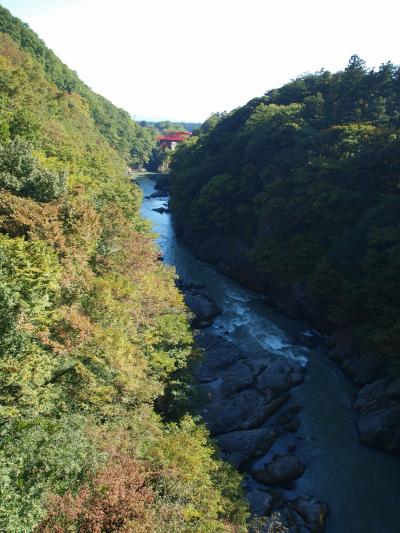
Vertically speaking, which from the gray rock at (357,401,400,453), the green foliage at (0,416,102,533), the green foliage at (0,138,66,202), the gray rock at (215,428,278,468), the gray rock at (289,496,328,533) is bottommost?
the gray rock at (215,428,278,468)

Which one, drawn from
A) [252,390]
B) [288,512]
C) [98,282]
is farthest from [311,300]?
[98,282]

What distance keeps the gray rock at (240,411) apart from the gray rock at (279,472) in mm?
2959

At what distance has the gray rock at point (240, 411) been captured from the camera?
22.6 meters

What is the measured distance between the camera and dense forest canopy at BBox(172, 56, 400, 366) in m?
28.3

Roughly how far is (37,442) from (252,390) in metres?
16.9

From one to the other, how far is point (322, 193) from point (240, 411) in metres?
21.2

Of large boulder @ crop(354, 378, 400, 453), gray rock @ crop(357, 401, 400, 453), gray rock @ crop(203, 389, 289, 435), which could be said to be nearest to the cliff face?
large boulder @ crop(354, 378, 400, 453)

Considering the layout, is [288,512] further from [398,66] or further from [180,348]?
[398,66]

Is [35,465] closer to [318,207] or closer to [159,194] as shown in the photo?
[318,207]

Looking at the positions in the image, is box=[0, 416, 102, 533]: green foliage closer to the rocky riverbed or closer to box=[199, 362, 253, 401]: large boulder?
the rocky riverbed

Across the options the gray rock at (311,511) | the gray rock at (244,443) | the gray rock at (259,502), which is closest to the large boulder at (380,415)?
the gray rock at (244,443)

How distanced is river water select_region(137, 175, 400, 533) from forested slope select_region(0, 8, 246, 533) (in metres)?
5.79

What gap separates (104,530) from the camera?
9.81 meters

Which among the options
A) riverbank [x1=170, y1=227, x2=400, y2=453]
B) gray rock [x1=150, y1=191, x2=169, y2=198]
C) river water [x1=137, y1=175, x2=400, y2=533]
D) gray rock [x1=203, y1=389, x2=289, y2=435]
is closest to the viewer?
river water [x1=137, y1=175, x2=400, y2=533]
